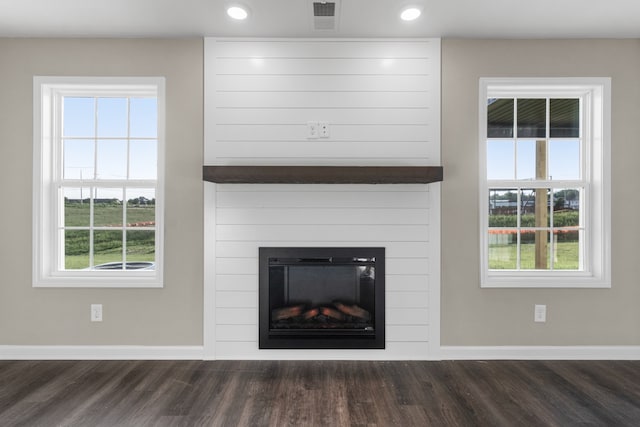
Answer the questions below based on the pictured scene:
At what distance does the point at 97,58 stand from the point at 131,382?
2378 millimetres

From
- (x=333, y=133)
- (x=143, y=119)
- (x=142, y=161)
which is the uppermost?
(x=143, y=119)

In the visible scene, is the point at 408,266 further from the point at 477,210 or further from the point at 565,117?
the point at 565,117

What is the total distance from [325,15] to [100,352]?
9.69 ft

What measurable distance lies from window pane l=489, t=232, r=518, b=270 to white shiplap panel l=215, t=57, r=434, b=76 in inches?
54.5

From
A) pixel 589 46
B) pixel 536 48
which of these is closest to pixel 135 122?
pixel 536 48

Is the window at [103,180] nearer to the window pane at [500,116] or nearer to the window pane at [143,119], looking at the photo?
the window pane at [143,119]

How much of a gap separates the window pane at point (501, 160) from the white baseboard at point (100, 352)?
2676mm

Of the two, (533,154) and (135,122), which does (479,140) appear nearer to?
(533,154)

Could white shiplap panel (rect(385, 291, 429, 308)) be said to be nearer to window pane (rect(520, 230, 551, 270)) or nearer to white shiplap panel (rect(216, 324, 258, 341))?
window pane (rect(520, 230, 551, 270))

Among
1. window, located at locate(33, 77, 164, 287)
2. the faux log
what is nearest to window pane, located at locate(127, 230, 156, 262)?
window, located at locate(33, 77, 164, 287)

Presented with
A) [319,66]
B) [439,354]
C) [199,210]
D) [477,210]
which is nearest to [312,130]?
[319,66]

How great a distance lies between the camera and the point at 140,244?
3062 mm

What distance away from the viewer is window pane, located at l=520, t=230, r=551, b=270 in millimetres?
3057

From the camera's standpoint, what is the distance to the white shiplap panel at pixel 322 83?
2914mm
